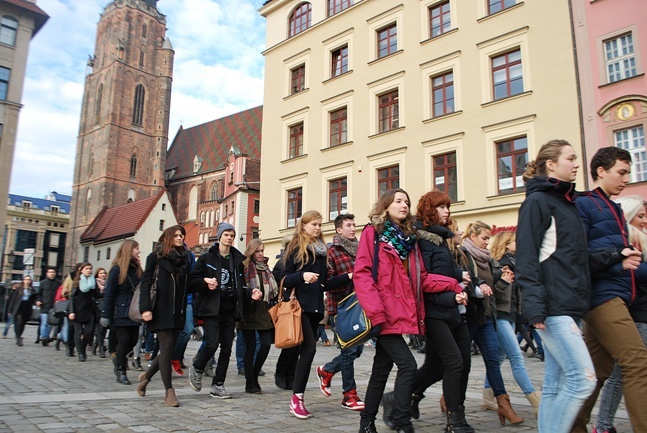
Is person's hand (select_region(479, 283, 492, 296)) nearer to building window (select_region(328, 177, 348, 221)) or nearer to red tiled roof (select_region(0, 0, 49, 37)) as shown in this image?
building window (select_region(328, 177, 348, 221))

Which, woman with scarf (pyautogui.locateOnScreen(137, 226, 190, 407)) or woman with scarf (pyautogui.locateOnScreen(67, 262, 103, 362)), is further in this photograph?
woman with scarf (pyautogui.locateOnScreen(67, 262, 103, 362))

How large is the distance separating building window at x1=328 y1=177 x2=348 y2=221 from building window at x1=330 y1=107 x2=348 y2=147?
1.98m

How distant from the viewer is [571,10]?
19.4 m

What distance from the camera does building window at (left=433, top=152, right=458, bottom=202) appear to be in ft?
71.8

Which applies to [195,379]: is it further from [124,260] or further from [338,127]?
[338,127]

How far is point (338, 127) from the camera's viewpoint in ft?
88.6

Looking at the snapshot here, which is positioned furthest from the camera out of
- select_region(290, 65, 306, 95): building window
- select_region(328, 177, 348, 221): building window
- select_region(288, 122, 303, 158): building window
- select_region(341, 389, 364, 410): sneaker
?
select_region(290, 65, 306, 95): building window

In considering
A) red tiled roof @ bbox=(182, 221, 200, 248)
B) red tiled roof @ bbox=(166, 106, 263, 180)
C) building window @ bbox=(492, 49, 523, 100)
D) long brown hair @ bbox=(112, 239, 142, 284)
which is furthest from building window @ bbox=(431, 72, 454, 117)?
red tiled roof @ bbox=(182, 221, 200, 248)

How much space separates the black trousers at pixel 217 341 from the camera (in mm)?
6262

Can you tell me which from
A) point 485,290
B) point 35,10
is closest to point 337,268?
point 485,290

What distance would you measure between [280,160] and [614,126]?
16.8m

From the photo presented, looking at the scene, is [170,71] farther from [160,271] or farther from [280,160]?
[160,271]

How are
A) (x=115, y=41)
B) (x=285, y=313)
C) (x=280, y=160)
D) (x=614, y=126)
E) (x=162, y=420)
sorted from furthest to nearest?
(x=115, y=41)
(x=280, y=160)
(x=614, y=126)
(x=285, y=313)
(x=162, y=420)

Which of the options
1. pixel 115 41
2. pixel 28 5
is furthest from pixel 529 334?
pixel 115 41
